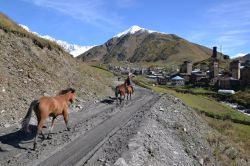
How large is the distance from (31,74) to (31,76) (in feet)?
1.53

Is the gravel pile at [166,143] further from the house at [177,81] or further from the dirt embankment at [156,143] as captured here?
the house at [177,81]

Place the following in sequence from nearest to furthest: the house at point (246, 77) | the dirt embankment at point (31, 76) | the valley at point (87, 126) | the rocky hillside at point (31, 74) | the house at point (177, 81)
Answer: the valley at point (87, 126)
the dirt embankment at point (31, 76)
the rocky hillside at point (31, 74)
the house at point (246, 77)
the house at point (177, 81)

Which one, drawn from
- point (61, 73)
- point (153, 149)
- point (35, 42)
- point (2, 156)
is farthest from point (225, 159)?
point (35, 42)

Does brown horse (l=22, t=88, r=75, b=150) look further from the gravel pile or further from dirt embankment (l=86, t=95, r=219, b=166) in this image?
the gravel pile

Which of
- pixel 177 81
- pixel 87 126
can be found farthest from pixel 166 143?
pixel 177 81

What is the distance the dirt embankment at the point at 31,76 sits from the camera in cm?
3141

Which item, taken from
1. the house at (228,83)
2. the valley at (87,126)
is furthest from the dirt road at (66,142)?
the house at (228,83)

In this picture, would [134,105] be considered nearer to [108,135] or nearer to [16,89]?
[16,89]

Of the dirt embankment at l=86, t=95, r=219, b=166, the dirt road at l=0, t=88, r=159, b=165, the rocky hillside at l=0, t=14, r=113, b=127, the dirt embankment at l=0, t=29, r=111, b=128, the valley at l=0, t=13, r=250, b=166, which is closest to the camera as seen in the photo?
the dirt road at l=0, t=88, r=159, b=165

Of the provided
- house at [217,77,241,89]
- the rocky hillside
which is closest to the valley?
the rocky hillside

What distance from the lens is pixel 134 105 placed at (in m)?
41.3

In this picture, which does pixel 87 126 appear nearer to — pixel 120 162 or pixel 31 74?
pixel 120 162

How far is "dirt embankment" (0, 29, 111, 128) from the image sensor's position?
3141 centimetres

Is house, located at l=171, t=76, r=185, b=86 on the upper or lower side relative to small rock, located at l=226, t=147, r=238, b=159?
lower
